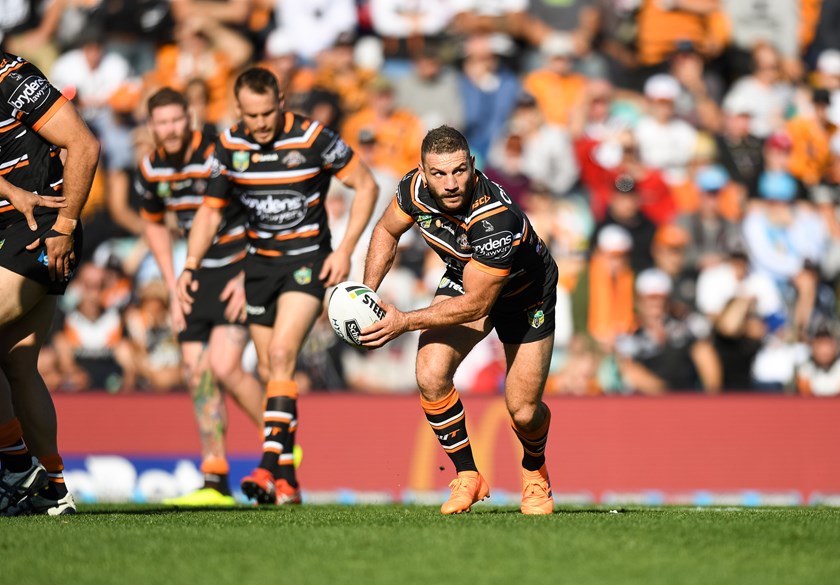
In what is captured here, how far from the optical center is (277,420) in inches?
368

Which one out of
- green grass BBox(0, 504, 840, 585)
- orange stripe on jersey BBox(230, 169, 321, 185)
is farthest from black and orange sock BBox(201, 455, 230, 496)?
green grass BBox(0, 504, 840, 585)

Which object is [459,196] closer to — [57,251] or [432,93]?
[57,251]

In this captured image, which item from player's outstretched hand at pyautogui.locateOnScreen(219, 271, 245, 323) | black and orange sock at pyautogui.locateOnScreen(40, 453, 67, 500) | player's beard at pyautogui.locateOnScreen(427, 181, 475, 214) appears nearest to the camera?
player's beard at pyautogui.locateOnScreen(427, 181, 475, 214)

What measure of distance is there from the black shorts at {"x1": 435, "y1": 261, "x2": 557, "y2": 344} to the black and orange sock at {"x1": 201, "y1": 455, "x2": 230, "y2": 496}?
3304 millimetres

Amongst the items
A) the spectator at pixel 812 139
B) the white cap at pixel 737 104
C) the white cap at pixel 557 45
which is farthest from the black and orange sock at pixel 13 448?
the white cap at pixel 737 104

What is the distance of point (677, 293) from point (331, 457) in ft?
14.8

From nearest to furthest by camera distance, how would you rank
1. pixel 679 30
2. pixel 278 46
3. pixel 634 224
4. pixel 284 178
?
pixel 284 178, pixel 634 224, pixel 278 46, pixel 679 30

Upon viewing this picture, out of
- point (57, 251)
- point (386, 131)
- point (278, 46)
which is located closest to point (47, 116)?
point (57, 251)

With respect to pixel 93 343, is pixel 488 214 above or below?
above

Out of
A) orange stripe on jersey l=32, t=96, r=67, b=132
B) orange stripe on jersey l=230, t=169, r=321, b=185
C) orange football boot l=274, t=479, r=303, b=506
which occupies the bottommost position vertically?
orange football boot l=274, t=479, r=303, b=506

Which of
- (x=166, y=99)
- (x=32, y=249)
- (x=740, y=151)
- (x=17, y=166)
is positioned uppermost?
(x=17, y=166)

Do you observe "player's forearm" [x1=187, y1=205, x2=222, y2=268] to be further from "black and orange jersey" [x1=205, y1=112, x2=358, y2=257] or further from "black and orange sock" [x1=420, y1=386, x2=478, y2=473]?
"black and orange sock" [x1=420, y1=386, x2=478, y2=473]

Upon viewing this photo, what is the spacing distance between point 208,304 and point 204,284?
18cm

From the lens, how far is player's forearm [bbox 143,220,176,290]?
35.2 feet
